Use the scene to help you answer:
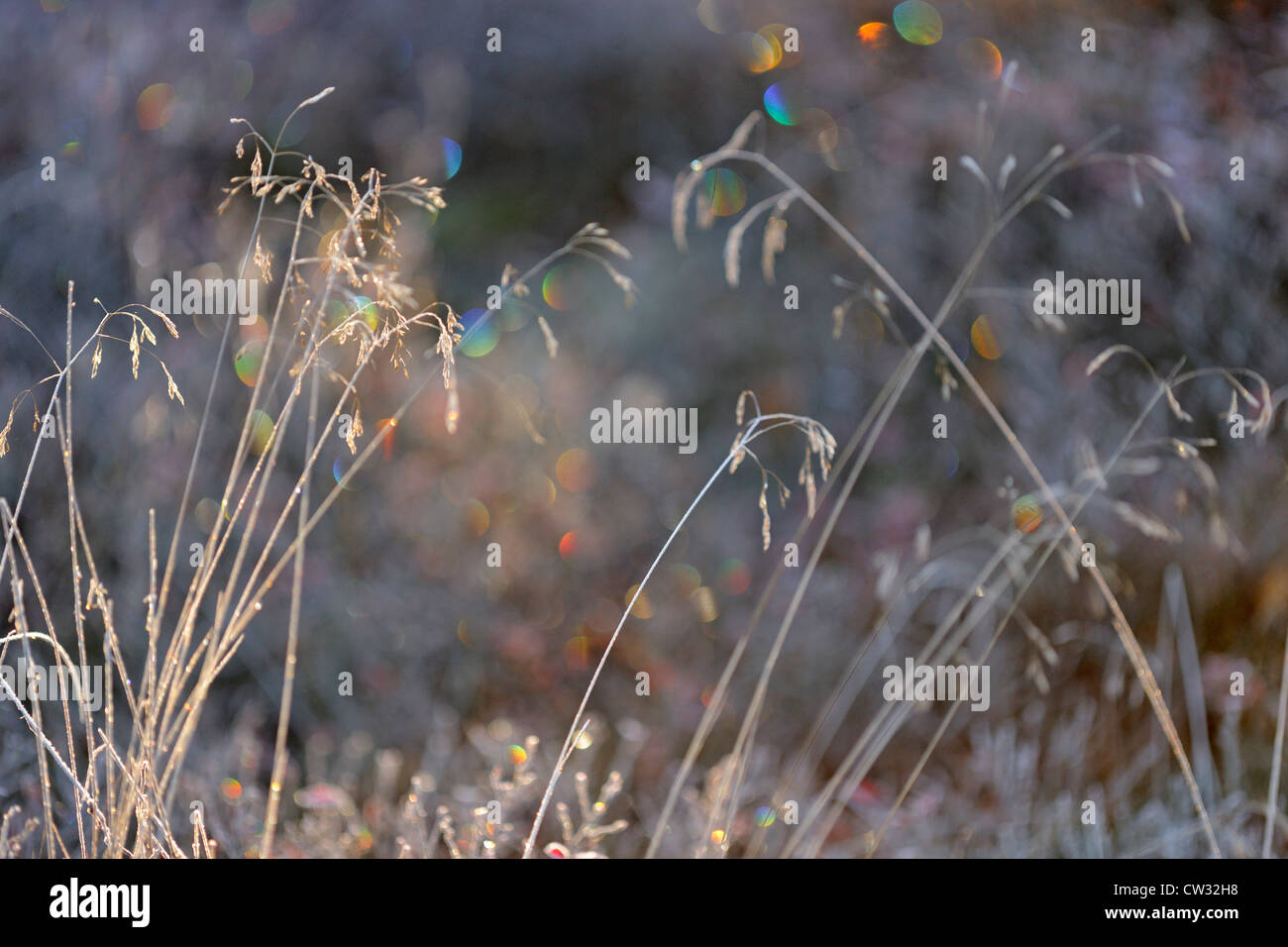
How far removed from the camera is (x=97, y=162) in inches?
85.7

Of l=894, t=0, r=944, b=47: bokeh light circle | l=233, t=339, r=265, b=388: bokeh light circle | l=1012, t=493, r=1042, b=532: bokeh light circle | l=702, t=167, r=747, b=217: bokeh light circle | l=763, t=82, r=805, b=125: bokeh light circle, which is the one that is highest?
l=894, t=0, r=944, b=47: bokeh light circle

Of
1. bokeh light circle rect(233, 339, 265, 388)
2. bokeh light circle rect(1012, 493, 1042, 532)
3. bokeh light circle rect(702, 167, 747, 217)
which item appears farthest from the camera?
bokeh light circle rect(702, 167, 747, 217)

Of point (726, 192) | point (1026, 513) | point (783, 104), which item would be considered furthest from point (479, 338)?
point (1026, 513)

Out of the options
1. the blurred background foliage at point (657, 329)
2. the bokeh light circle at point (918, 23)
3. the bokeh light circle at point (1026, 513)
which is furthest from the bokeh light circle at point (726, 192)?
the bokeh light circle at point (1026, 513)

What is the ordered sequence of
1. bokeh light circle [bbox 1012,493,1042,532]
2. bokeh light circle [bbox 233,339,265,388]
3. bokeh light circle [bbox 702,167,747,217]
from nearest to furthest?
bokeh light circle [bbox 1012,493,1042,532], bokeh light circle [bbox 233,339,265,388], bokeh light circle [bbox 702,167,747,217]

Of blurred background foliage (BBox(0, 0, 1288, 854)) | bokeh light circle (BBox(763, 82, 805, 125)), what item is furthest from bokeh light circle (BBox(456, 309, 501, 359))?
bokeh light circle (BBox(763, 82, 805, 125))

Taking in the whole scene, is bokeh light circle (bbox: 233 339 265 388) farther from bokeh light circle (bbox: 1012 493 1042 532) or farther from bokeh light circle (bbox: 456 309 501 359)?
bokeh light circle (bbox: 1012 493 1042 532)

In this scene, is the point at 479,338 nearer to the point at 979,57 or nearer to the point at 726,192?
the point at 726,192

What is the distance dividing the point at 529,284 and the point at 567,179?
292 mm

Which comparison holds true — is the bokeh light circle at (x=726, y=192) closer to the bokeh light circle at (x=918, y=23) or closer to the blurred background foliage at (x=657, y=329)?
the blurred background foliage at (x=657, y=329)

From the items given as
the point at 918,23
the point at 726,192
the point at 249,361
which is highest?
the point at 918,23

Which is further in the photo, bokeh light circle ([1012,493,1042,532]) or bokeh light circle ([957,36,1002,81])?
bokeh light circle ([957,36,1002,81])

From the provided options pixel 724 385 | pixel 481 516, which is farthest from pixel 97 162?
pixel 724 385
